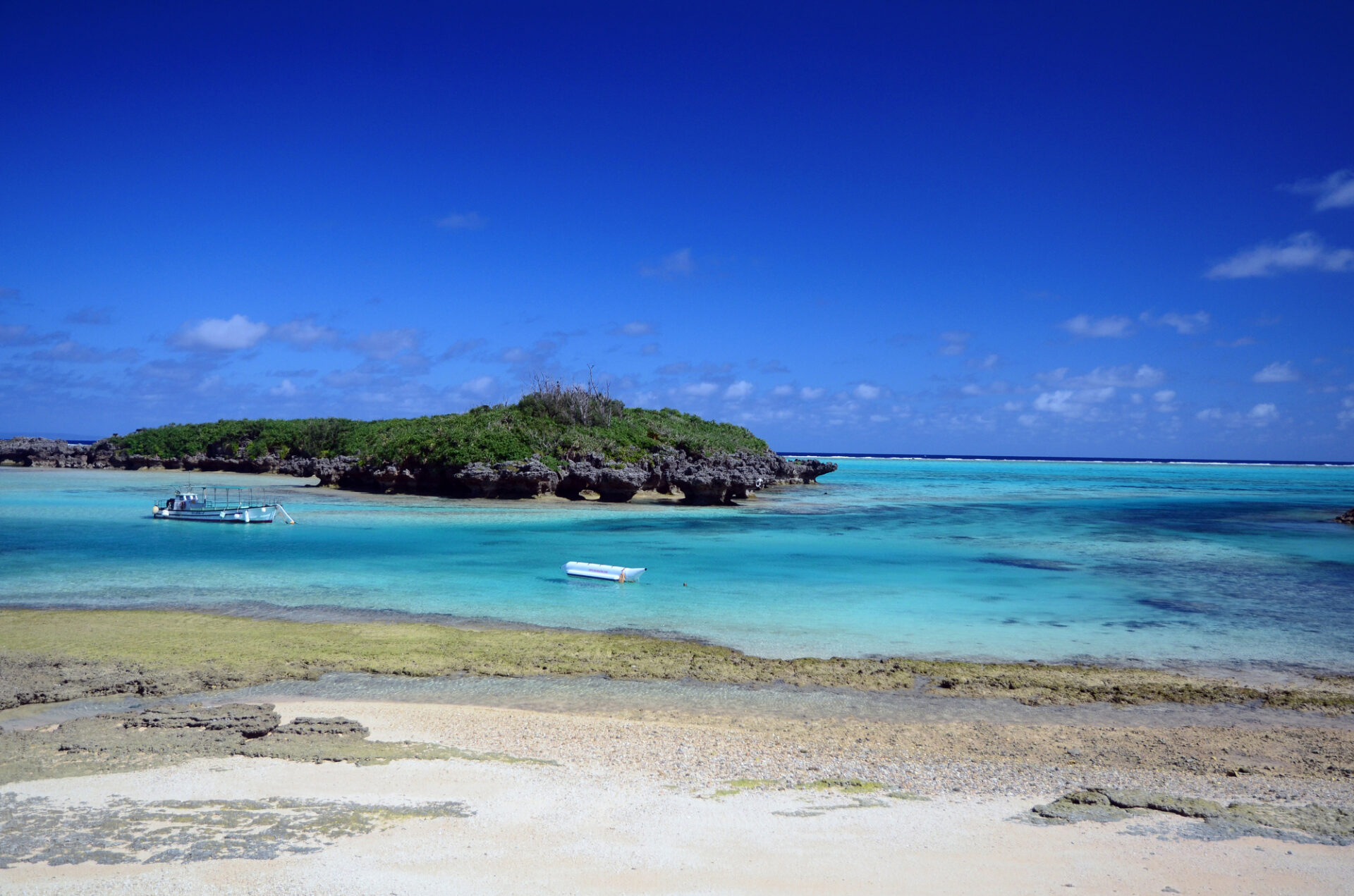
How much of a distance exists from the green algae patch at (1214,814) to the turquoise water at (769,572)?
518 cm

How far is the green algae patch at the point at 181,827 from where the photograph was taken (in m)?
4.95

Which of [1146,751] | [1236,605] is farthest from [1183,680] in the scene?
[1236,605]

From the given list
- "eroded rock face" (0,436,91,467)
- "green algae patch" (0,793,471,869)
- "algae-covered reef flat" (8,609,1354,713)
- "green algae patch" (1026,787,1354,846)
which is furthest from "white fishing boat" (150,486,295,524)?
"eroded rock face" (0,436,91,467)

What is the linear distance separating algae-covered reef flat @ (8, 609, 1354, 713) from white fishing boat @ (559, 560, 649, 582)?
448cm

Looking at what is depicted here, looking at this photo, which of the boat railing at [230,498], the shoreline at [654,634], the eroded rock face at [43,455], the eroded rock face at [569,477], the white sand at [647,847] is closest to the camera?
the white sand at [647,847]

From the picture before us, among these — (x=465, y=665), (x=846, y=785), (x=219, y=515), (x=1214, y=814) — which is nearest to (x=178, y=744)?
(x=465, y=665)

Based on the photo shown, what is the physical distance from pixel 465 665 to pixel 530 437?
1104 inches

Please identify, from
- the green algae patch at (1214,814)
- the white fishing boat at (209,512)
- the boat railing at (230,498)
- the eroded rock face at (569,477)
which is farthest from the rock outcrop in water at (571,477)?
the green algae patch at (1214,814)

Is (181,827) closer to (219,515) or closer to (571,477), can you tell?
(219,515)

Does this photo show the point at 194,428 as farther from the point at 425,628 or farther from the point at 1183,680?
the point at 1183,680

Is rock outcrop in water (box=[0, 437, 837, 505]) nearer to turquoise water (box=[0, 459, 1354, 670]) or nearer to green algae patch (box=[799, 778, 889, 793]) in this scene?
turquoise water (box=[0, 459, 1354, 670])

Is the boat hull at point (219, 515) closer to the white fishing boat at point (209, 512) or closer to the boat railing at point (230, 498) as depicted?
the white fishing boat at point (209, 512)

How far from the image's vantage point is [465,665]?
1014cm

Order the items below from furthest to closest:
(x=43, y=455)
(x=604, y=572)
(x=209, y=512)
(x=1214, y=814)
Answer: (x=43, y=455)
(x=209, y=512)
(x=604, y=572)
(x=1214, y=814)
